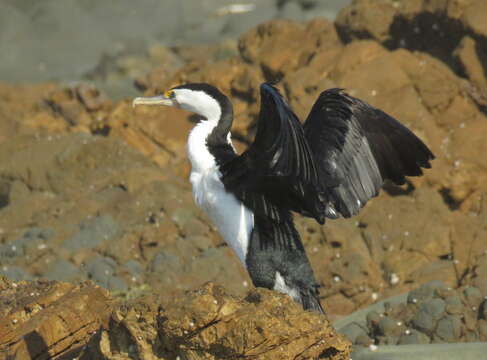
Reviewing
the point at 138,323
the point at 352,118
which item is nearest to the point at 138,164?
the point at 352,118

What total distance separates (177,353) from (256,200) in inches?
74.3

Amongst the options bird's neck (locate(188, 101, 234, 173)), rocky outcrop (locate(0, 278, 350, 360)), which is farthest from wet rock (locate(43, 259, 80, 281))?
rocky outcrop (locate(0, 278, 350, 360))

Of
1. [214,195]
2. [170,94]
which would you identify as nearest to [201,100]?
[170,94]

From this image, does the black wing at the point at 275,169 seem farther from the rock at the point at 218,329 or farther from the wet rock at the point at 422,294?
the wet rock at the point at 422,294

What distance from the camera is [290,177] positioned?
6.75 metres

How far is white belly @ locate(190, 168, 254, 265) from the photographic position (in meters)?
7.28

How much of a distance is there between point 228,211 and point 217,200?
124 millimetres

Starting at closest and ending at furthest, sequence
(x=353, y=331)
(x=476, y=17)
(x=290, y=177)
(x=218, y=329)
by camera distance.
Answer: (x=218, y=329), (x=290, y=177), (x=353, y=331), (x=476, y=17)

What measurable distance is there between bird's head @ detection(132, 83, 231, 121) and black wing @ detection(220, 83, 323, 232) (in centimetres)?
65

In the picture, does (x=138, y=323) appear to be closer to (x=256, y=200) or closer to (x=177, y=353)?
(x=177, y=353)

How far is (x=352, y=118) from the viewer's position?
7680mm

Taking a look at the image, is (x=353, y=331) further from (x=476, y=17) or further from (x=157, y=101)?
(x=476, y=17)

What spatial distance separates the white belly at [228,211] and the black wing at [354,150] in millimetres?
642

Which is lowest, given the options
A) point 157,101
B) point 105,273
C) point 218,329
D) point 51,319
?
point 105,273
